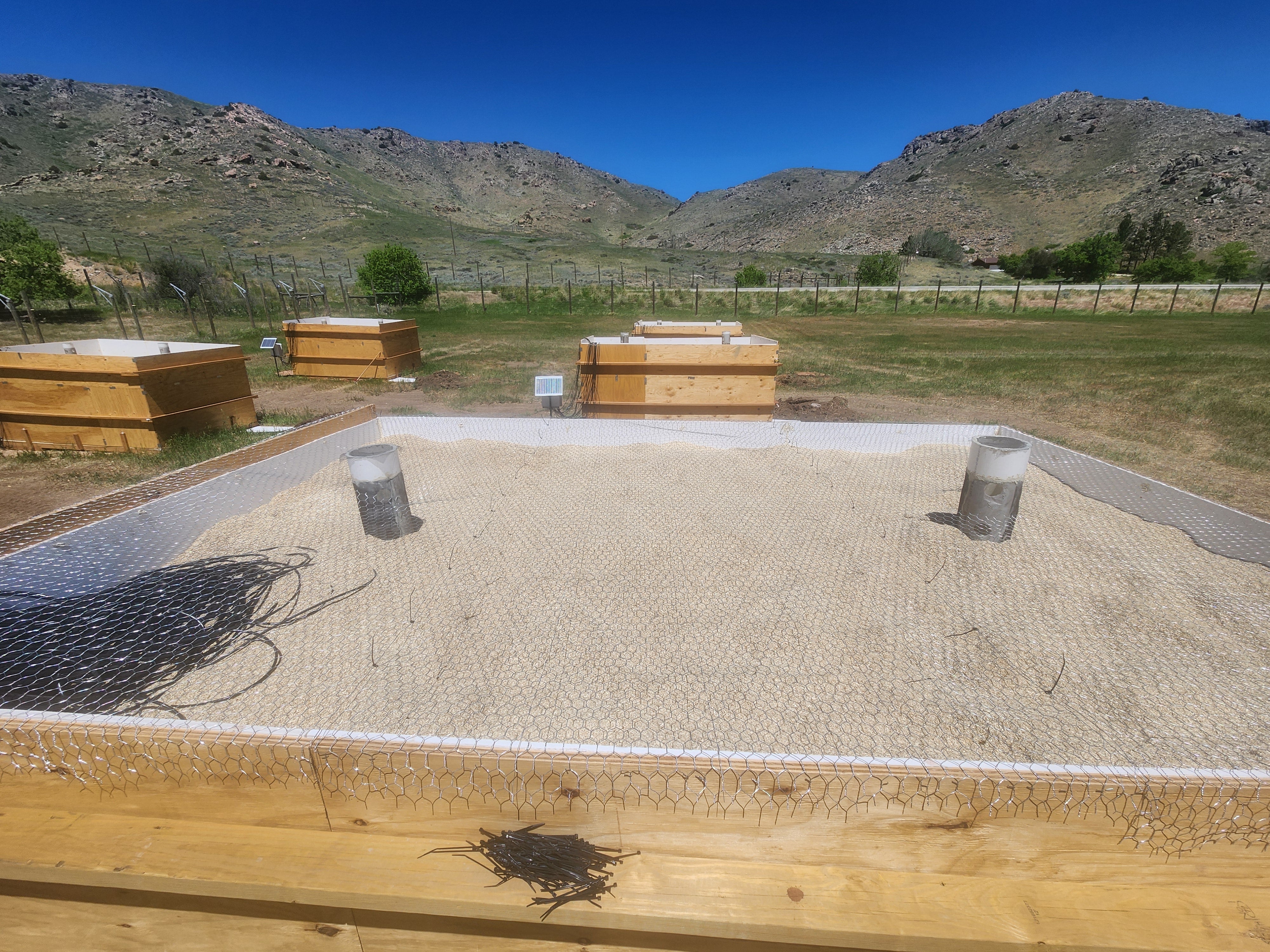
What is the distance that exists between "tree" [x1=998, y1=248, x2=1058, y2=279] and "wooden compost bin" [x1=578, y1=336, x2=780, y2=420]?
52.1 meters

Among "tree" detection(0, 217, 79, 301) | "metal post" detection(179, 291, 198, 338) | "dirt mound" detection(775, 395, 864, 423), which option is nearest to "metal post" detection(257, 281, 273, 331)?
"metal post" detection(179, 291, 198, 338)

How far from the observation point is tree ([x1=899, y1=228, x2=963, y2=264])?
53.2m

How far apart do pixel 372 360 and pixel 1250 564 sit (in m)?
13.0

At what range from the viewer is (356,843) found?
133 centimetres

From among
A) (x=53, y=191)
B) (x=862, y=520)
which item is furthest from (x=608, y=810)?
(x=53, y=191)

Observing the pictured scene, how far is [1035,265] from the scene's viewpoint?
158 ft

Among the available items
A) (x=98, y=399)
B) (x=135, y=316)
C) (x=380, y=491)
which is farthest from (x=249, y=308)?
(x=380, y=491)

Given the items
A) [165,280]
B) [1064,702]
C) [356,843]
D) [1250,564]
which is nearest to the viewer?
[356,843]

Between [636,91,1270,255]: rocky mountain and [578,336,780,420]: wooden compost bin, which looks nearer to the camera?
[578,336,780,420]: wooden compost bin

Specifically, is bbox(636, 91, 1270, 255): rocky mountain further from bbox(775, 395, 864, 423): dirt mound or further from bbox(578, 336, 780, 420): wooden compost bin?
bbox(578, 336, 780, 420): wooden compost bin

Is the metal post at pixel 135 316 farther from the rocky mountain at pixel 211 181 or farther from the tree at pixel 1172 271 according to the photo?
the tree at pixel 1172 271

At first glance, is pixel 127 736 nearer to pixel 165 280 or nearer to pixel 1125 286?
pixel 165 280

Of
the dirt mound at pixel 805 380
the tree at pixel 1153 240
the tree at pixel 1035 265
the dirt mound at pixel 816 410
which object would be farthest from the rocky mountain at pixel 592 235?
the dirt mound at pixel 816 410

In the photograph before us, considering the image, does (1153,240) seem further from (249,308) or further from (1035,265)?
(249,308)
